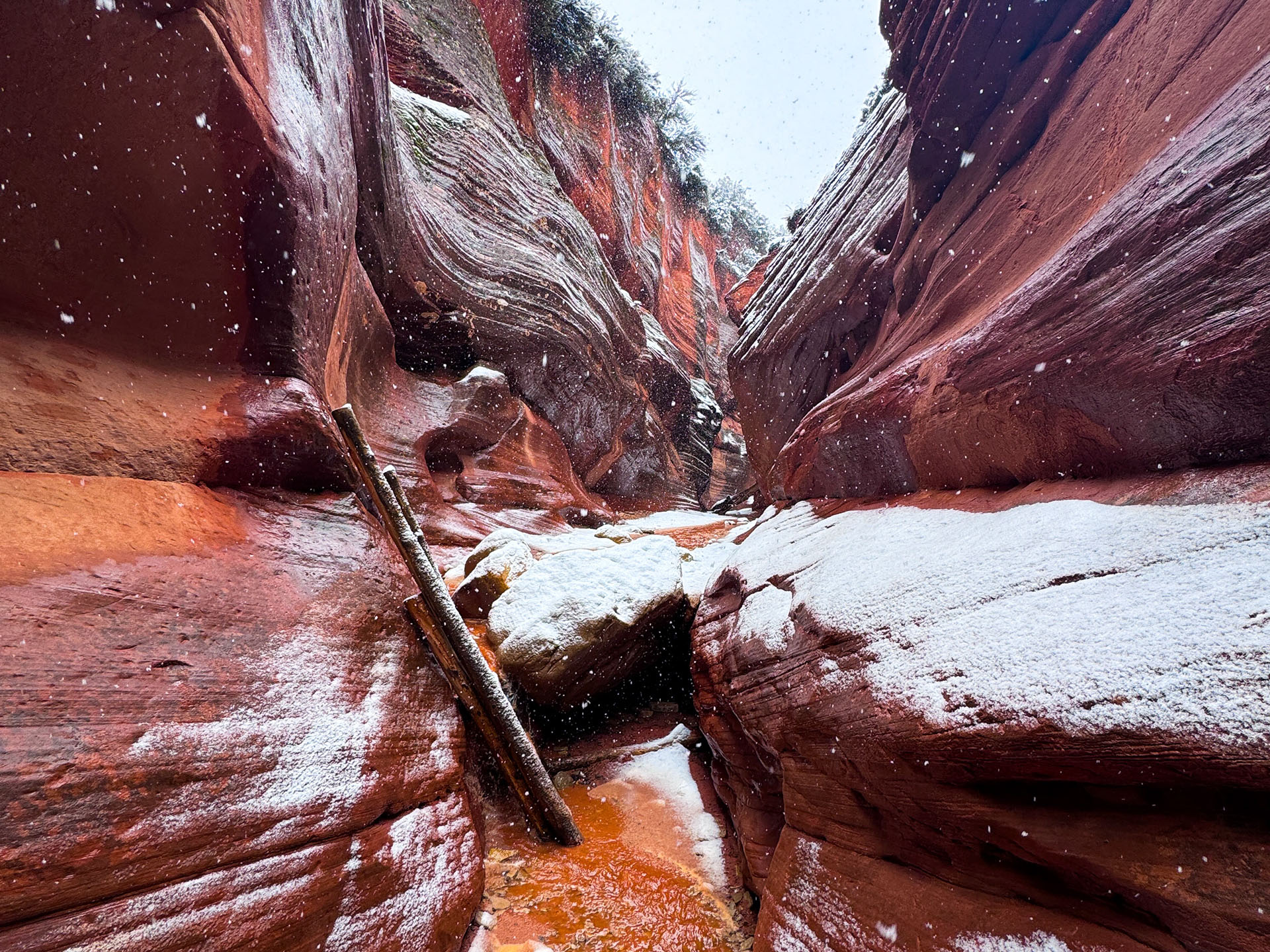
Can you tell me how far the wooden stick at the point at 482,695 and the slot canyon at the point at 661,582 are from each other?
31 mm

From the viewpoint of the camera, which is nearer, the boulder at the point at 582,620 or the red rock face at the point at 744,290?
the boulder at the point at 582,620

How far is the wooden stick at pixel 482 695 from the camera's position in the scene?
3529 millimetres

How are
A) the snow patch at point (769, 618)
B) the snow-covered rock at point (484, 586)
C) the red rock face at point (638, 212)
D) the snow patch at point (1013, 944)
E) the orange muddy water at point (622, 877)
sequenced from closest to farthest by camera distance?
the snow patch at point (1013, 944), the orange muddy water at point (622, 877), the snow patch at point (769, 618), the snow-covered rock at point (484, 586), the red rock face at point (638, 212)

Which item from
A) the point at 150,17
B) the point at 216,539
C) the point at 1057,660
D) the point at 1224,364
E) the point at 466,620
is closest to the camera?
the point at 1057,660

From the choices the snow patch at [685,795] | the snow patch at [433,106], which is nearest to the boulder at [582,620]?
the snow patch at [685,795]

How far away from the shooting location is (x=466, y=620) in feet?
16.8

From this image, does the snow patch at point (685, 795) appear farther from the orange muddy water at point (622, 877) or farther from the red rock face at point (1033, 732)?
the red rock face at point (1033, 732)

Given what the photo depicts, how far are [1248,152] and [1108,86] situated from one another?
224 cm

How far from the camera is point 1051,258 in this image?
3254 mm

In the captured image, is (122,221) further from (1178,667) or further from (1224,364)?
(1224,364)

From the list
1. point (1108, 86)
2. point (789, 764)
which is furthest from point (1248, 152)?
point (789, 764)

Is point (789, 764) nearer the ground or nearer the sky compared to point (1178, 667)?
nearer the ground

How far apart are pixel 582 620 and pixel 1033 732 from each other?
3.27 m

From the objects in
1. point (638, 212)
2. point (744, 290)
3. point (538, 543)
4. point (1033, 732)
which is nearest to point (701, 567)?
point (538, 543)
